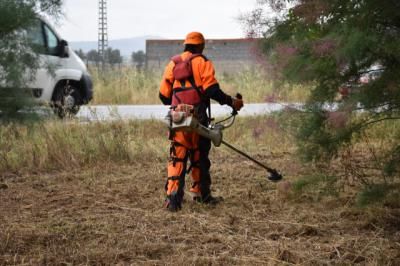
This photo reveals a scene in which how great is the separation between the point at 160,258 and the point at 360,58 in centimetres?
186

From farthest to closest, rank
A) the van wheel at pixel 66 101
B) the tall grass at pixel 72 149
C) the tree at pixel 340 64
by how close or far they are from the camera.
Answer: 1. the van wheel at pixel 66 101
2. the tall grass at pixel 72 149
3. the tree at pixel 340 64

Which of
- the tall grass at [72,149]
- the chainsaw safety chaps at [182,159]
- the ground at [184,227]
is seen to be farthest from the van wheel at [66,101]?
the chainsaw safety chaps at [182,159]

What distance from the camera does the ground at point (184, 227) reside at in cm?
508

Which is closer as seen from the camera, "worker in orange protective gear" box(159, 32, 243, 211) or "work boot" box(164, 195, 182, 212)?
"worker in orange protective gear" box(159, 32, 243, 211)

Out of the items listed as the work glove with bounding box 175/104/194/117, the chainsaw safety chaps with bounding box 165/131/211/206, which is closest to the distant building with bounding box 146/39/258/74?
the chainsaw safety chaps with bounding box 165/131/211/206

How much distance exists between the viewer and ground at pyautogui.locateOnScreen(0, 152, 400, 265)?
200 inches

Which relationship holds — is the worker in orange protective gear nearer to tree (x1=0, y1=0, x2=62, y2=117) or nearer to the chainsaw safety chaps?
the chainsaw safety chaps

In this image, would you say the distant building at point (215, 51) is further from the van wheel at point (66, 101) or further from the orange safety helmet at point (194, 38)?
the orange safety helmet at point (194, 38)

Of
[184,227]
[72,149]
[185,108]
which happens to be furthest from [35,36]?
[72,149]

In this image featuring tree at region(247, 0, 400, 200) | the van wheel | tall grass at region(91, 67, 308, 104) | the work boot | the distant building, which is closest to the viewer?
tree at region(247, 0, 400, 200)

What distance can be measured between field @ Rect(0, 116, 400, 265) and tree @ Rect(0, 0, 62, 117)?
24.5 inches

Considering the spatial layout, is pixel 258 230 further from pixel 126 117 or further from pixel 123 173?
pixel 126 117

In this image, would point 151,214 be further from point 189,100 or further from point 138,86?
point 138,86

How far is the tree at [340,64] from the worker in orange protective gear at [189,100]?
645mm
